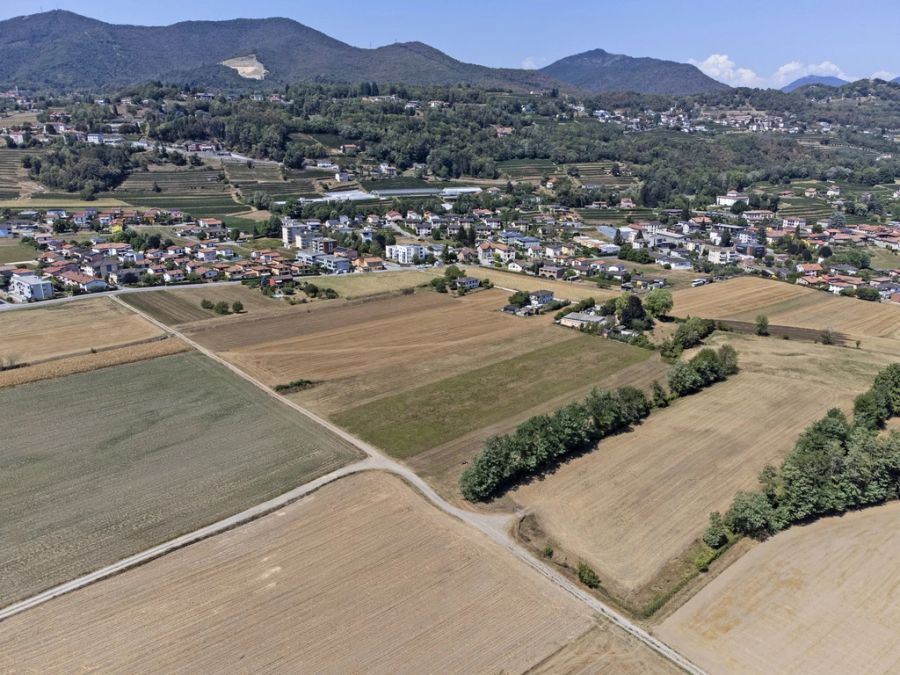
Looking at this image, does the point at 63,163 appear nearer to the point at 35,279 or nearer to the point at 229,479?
the point at 35,279

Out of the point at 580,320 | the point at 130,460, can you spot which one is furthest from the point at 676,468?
the point at 130,460

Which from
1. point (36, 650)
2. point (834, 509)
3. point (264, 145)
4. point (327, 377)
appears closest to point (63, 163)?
point (264, 145)

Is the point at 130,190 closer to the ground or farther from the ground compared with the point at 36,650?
farther from the ground

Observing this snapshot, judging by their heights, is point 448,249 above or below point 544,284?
above

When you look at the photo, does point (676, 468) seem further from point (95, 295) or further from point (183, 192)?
point (183, 192)

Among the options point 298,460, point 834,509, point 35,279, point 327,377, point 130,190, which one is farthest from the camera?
point 130,190
